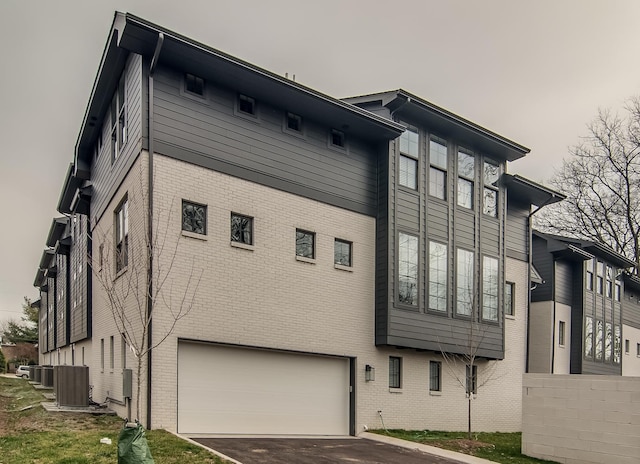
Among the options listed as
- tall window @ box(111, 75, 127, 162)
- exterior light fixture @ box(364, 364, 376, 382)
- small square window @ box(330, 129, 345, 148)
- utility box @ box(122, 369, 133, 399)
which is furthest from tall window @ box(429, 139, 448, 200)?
utility box @ box(122, 369, 133, 399)

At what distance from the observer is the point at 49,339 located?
37844 millimetres

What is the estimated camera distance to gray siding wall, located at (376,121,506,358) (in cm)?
1659

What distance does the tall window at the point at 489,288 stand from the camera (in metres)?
19.3

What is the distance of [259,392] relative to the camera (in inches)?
558

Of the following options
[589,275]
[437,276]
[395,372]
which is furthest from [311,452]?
[589,275]

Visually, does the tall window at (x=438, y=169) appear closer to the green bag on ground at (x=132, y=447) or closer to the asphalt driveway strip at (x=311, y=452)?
the asphalt driveway strip at (x=311, y=452)

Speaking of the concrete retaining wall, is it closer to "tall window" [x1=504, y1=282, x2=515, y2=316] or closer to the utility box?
"tall window" [x1=504, y1=282, x2=515, y2=316]

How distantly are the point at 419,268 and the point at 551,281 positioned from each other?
10233 mm

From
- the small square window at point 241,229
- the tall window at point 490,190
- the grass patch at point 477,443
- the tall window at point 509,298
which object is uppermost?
the tall window at point 490,190

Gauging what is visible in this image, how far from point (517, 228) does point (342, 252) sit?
900cm

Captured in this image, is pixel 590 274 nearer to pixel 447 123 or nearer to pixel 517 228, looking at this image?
pixel 517 228

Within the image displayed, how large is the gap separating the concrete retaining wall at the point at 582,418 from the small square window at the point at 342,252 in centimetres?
560

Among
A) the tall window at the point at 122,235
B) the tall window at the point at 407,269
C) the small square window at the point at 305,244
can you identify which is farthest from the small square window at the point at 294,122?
the tall window at the point at 122,235

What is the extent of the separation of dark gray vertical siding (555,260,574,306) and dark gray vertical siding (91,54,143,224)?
1876 cm
